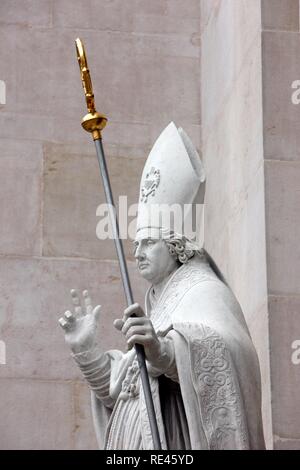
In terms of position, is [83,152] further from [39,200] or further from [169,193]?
[169,193]

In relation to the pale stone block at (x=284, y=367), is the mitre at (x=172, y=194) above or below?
above

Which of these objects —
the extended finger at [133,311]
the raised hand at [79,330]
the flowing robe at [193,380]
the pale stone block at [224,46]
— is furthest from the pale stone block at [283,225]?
the extended finger at [133,311]

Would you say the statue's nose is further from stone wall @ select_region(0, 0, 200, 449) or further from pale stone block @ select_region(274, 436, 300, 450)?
stone wall @ select_region(0, 0, 200, 449)

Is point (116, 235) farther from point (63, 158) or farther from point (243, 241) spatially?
point (63, 158)

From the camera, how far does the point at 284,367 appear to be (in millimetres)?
8820

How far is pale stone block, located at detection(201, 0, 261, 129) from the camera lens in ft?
31.2

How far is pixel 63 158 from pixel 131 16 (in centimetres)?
88

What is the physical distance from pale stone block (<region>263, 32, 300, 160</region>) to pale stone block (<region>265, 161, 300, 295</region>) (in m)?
0.08

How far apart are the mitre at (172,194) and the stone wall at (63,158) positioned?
1.71 meters

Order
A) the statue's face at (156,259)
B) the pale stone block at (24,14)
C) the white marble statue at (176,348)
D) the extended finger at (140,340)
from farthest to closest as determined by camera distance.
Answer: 1. the pale stone block at (24,14)
2. the statue's face at (156,259)
3. the white marble statue at (176,348)
4. the extended finger at (140,340)

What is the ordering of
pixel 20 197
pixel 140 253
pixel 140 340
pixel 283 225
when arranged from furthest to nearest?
pixel 20 197, pixel 283 225, pixel 140 253, pixel 140 340

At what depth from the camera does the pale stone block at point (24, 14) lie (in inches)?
406

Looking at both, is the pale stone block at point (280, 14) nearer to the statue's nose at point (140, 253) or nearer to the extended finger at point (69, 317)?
the statue's nose at point (140, 253)

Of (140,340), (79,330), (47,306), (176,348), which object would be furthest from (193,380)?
(47,306)
